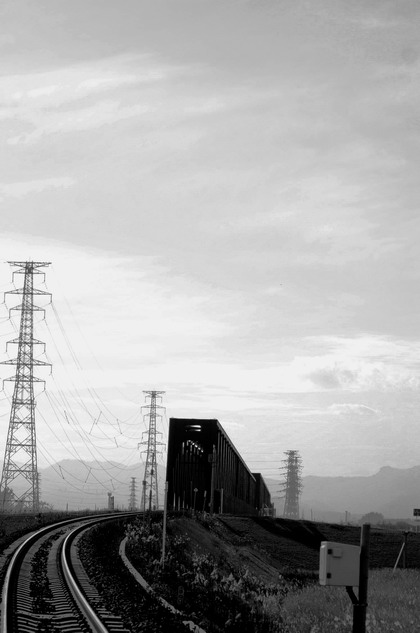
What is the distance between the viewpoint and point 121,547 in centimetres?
2592

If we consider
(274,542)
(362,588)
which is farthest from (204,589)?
(274,542)

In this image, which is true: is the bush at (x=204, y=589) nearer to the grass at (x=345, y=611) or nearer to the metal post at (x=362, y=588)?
the grass at (x=345, y=611)

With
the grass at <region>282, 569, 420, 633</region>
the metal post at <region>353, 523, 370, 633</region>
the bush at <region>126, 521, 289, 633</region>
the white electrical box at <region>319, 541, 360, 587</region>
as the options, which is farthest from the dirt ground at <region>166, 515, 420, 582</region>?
the white electrical box at <region>319, 541, 360, 587</region>

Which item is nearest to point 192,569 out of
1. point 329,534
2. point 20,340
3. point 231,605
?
point 231,605

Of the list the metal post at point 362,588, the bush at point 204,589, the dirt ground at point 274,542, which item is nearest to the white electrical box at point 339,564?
the metal post at point 362,588

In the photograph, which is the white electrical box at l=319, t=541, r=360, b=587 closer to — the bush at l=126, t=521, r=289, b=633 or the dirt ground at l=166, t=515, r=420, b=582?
the bush at l=126, t=521, r=289, b=633

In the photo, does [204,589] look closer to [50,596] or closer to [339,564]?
[50,596]

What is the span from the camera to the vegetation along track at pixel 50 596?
1420 centimetres

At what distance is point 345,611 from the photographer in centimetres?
1702

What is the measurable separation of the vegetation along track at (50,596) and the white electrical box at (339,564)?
4.94 m

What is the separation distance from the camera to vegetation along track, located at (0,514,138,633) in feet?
46.6

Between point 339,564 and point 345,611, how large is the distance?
7.47m

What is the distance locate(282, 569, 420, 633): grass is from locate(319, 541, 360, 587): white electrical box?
197 inches

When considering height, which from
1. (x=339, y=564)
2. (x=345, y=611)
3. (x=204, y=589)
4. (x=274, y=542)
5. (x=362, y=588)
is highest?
(x=339, y=564)
